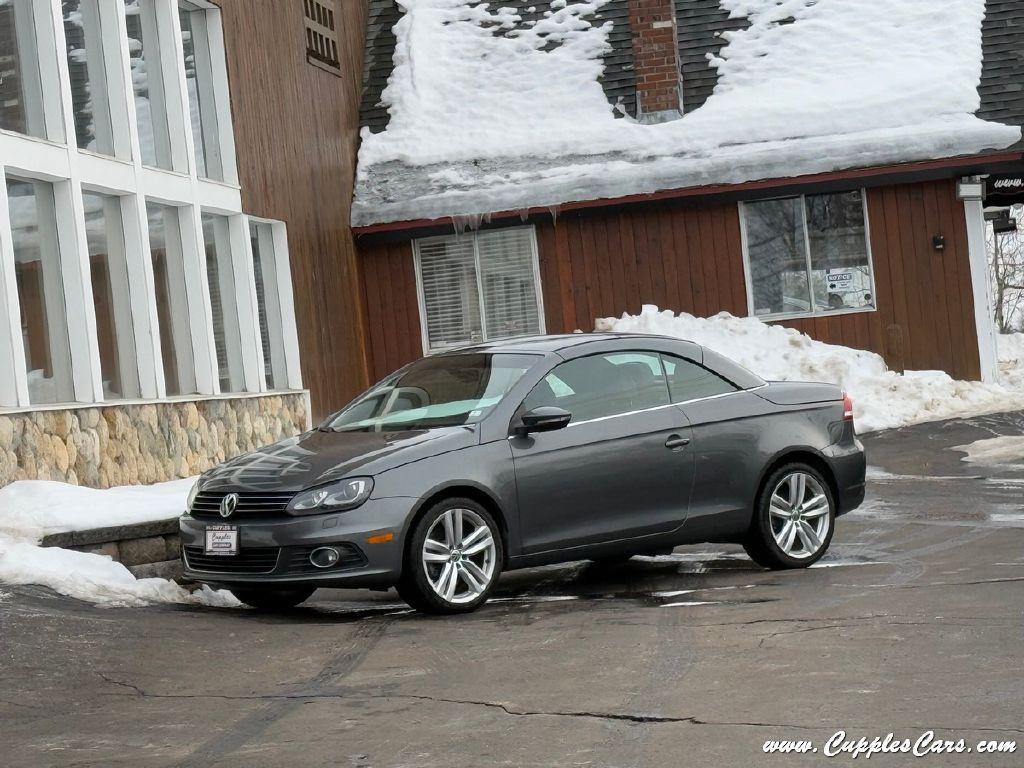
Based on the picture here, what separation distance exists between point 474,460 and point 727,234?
13.3m

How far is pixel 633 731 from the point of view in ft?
17.1

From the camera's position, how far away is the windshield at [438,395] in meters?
8.62

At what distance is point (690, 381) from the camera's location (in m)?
9.31

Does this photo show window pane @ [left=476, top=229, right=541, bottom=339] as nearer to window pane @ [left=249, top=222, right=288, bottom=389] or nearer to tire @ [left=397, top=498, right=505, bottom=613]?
window pane @ [left=249, top=222, right=288, bottom=389]

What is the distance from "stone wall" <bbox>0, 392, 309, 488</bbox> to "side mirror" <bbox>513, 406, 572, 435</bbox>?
462cm

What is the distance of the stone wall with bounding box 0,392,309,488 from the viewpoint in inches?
450

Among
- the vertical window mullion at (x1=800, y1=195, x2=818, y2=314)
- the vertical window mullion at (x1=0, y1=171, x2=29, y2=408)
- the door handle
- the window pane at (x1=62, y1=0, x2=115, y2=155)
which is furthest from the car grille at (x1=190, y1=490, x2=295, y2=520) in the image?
the vertical window mullion at (x1=800, y1=195, x2=818, y2=314)

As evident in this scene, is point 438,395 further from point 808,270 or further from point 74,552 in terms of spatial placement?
point 808,270

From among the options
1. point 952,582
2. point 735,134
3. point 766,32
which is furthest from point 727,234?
point 952,582

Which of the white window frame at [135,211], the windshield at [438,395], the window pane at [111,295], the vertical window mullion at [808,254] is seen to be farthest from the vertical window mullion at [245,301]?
the vertical window mullion at [808,254]

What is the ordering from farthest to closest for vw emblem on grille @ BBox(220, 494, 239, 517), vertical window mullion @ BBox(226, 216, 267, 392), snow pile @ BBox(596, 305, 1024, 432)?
1. snow pile @ BBox(596, 305, 1024, 432)
2. vertical window mullion @ BBox(226, 216, 267, 392)
3. vw emblem on grille @ BBox(220, 494, 239, 517)

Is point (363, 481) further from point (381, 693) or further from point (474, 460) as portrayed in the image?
point (381, 693)

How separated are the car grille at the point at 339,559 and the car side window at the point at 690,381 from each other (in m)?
2.40

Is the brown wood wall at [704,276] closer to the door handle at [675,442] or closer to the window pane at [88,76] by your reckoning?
the window pane at [88,76]
